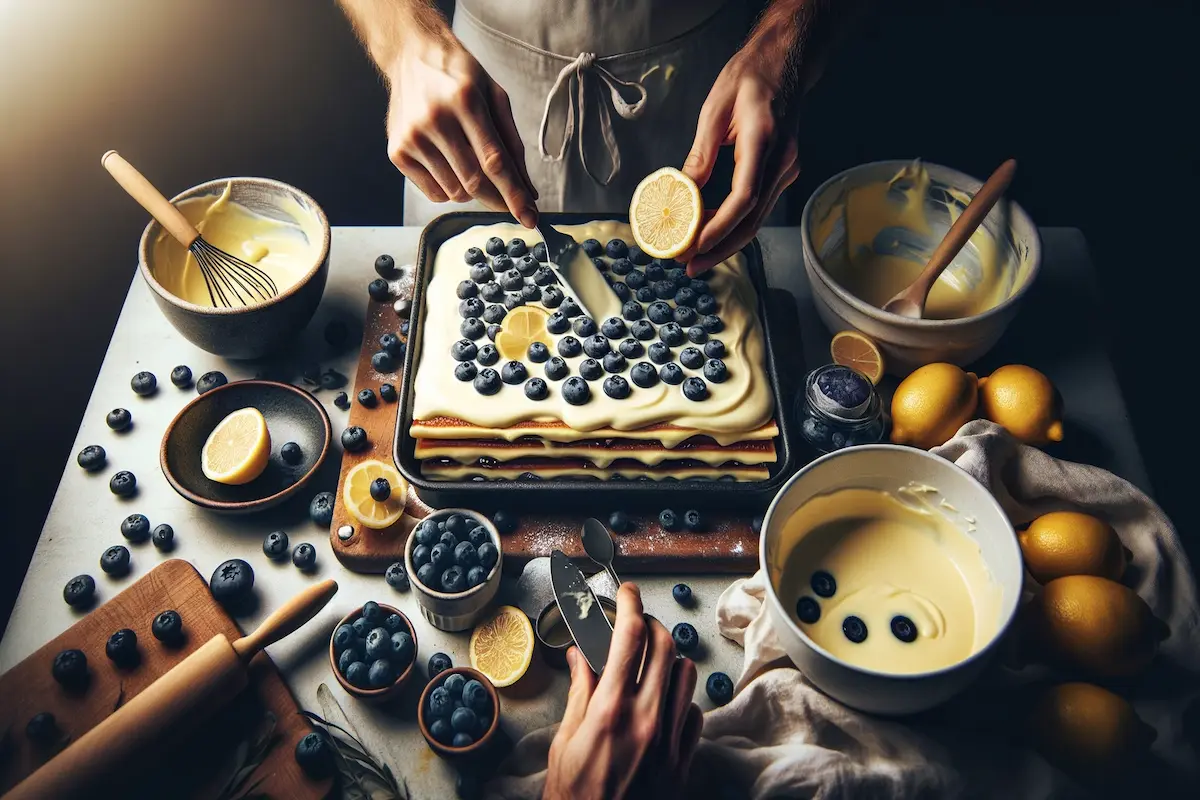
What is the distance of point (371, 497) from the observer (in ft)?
6.30

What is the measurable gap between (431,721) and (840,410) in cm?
106

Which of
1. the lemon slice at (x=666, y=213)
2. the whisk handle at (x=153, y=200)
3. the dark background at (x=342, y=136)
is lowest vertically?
the dark background at (x=342, y=136)

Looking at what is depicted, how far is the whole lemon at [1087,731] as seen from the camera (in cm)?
150

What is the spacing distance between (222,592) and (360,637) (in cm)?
37

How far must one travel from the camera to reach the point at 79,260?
11.6 feet

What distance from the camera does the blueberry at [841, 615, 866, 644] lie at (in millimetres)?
1581

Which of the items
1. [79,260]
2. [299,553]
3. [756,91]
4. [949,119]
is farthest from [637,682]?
[949,119]

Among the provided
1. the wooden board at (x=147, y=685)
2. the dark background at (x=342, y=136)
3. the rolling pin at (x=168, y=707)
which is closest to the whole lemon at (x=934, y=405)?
the rolling pin at (x=168, y=707)

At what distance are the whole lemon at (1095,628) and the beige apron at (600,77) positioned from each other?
157 centimetres

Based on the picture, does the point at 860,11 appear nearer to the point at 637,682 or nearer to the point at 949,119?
the point at 637,682

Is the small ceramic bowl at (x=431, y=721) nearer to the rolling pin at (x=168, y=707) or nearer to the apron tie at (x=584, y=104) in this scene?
the rolling pin at (x=168, y=707)

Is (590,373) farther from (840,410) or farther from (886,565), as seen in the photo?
(886,565)

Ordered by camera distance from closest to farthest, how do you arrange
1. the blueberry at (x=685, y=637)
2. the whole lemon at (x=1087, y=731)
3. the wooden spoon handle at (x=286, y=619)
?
the whole lemon at (x=1087, y=731)
the wooden spoon handle at (x=286, y=619)
the blueberry at (x=685, y=637)

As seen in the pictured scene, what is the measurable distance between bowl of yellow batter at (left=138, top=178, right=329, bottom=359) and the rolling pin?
2.25ft
